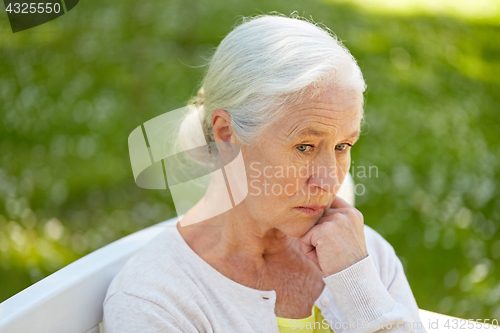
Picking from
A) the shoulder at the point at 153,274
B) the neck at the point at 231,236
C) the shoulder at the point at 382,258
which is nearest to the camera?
the shoulder at the point at 153,274

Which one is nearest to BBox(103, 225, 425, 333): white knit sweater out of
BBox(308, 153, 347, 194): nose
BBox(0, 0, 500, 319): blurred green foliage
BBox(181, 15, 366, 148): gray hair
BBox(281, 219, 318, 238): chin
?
BBox(281, 219, 318, 238): chin

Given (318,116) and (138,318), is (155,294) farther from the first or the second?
(318,116)

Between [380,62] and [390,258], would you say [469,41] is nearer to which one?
[380,62]

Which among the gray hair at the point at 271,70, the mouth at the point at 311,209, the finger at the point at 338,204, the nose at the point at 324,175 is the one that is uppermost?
the gray hair at the point at 271,70

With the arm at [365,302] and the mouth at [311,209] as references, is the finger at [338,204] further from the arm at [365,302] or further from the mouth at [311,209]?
the arm at [365,302]

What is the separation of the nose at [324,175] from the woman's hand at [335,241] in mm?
152

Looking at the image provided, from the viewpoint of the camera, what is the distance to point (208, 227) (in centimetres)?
189

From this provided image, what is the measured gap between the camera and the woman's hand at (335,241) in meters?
1.74

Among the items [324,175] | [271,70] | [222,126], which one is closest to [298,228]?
[324,175]

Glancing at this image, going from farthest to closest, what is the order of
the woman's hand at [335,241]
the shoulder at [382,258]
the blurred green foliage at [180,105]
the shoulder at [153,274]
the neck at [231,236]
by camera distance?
the blurred green foliage at [180,105] < the shoulder at [382,258] < the neck at [231,236] < the woman's hand at [335,241] < the shoulder at [153,274]

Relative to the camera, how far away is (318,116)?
5.38ft

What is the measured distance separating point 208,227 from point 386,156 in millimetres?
3696

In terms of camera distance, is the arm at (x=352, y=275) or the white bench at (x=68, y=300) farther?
the arm at (x=352, y=275)

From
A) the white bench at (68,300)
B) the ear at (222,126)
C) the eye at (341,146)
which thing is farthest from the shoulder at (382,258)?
the white bench at (68,300)
